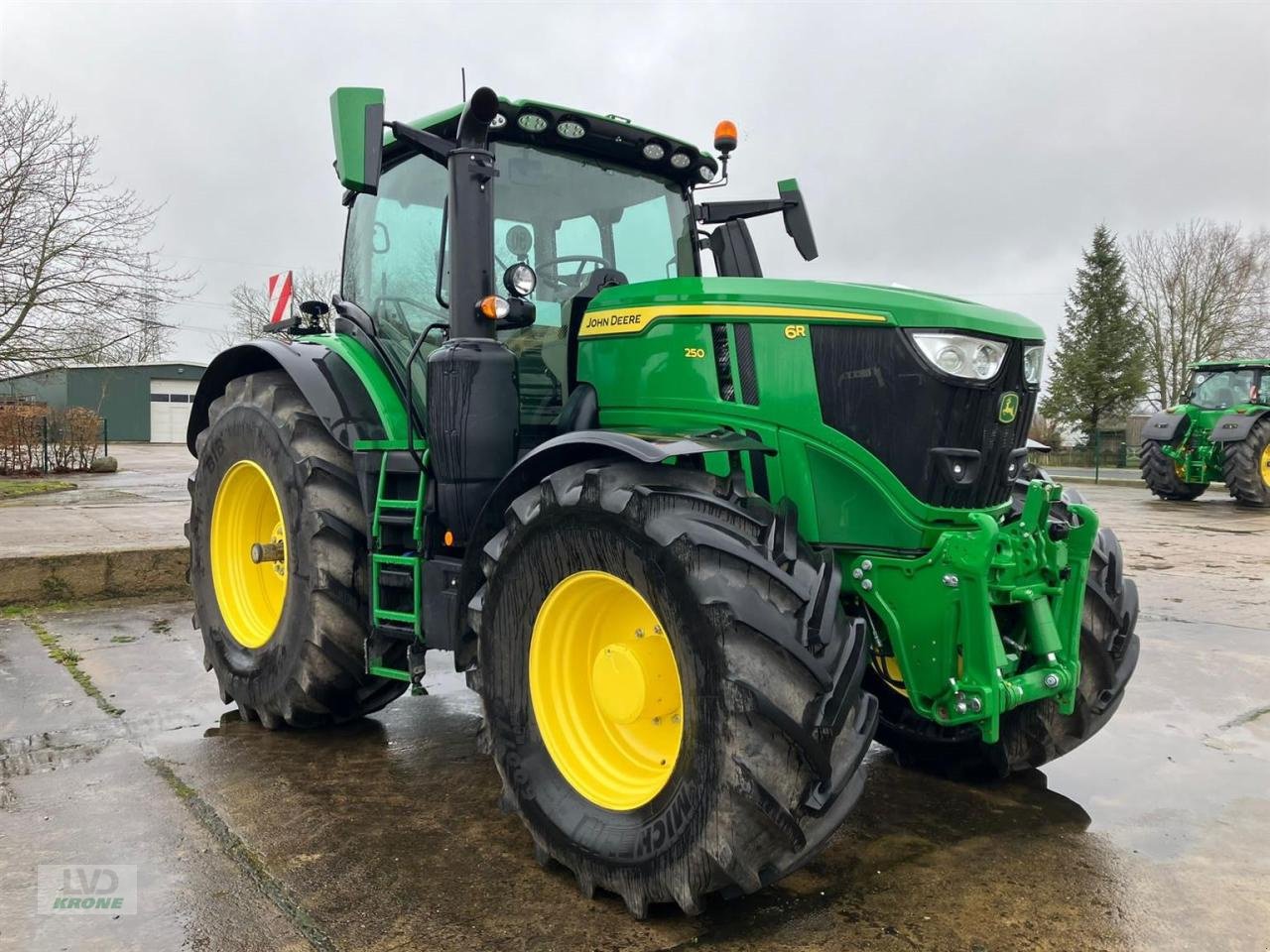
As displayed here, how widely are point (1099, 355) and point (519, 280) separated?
120 feet

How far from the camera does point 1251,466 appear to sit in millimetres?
15672

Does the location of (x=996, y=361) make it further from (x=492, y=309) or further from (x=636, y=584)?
(x=492, y=309)

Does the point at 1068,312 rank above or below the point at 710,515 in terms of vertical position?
above

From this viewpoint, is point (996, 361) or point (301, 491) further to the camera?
point (301, 491)

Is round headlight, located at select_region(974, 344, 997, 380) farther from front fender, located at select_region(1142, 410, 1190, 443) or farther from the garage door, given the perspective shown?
the garage door

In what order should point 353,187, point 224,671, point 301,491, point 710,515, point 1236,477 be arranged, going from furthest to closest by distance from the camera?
point 1236,477 < point 224,671 < point 301,491 < point 353,187 < point 710,515

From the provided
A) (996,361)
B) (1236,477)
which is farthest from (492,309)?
(1236,477)

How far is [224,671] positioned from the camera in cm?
447

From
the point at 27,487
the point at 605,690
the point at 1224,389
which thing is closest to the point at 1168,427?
the point at 1224,389

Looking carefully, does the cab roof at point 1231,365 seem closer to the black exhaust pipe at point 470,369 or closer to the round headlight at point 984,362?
the round headlight at point 984,362

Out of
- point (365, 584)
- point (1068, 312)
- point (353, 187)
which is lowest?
point (365, 584)

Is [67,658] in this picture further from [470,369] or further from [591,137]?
[591,137]

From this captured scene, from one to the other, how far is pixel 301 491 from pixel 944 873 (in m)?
A: 2.75

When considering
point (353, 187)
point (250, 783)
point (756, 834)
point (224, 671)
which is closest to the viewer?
point (756, 834)
